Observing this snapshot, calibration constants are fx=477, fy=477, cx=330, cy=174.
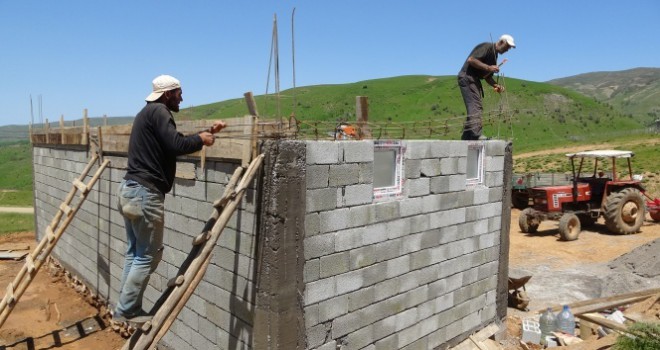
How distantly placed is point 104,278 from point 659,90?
156688mm

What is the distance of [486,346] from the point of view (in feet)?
23.1

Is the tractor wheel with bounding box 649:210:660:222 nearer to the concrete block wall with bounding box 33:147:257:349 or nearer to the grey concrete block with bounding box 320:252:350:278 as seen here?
the grey concrete block with bounding box 320:252:350:278

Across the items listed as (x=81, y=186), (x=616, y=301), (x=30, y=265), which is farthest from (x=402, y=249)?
(x=616, y=301)

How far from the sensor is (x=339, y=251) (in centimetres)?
516

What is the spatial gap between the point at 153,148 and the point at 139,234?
0.81 meters

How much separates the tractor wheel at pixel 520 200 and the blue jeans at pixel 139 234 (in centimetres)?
1540

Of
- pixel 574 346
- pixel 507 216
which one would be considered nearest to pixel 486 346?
pixel 574 346

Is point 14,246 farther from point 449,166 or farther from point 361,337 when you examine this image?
point 449,166

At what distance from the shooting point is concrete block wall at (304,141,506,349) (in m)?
5.00

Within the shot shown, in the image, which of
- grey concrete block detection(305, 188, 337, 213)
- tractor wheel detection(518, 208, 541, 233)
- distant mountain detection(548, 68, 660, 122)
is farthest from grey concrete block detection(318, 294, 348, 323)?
distant mountain detection(548, 68, 660, 122)

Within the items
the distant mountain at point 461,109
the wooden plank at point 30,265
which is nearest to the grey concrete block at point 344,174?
the wooden plank at point 30,265

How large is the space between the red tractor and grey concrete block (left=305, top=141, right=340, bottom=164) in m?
11.5

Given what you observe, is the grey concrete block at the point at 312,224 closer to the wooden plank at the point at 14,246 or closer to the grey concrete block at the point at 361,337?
the grey concrete block at the point at 361,337

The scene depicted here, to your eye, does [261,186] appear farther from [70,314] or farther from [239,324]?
[70,314]
